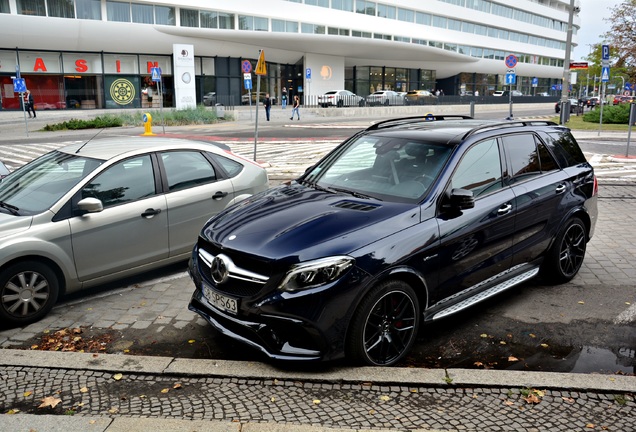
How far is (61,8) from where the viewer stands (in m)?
39.9

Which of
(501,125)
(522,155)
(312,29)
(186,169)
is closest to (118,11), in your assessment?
(312,29)

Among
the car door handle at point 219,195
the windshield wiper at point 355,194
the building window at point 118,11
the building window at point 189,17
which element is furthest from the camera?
the building window at point 189,17

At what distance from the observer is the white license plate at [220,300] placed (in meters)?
4.30

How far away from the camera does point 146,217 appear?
6113 mm

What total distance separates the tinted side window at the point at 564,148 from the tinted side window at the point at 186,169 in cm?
385

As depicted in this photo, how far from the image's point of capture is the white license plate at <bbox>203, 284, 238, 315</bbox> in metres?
4.30

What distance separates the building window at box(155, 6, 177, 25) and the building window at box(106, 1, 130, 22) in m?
2.20

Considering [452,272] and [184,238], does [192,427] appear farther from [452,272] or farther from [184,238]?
[184,238]

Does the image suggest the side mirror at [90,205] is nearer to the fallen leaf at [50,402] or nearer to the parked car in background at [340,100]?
the fallen leaf at [50,402]

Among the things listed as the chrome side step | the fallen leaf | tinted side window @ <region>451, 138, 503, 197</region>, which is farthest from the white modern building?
the fallen leaf

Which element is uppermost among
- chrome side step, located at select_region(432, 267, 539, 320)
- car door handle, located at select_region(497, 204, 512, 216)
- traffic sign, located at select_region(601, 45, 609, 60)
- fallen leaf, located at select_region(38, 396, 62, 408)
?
traffic sign, located at select_region(601, 45, 609, 60)

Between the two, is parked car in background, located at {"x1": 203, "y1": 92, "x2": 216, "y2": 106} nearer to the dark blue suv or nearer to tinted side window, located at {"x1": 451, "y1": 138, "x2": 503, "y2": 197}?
the dark blue suv

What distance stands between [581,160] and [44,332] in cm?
593

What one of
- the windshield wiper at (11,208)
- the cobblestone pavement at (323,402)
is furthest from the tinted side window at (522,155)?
the windshield wiper at (11,208)
